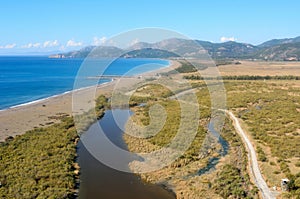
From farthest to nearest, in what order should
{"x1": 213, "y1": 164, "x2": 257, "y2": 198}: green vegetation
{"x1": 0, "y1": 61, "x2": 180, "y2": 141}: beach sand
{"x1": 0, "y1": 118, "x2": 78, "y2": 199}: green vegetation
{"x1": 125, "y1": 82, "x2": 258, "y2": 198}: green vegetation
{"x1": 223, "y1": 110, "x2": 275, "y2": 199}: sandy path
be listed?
{"x1": 0, "y1": 61, "x2": 180, "y2": 141}: beach sand → {"x1": 125, "y1": 82, "x2": 258, "y2": 198}: green vegetation → {"x1": 0, "y1": 118, "x2": 78, "y2": 199}: green vegetation → {"x1": 223, "y1": 110, "x2": 275, "y2": 199}: sandy path → {"x1": 213, "y1": 164, "x2": 257, "y2": 198}: green vegetation

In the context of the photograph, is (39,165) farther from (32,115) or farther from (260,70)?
(260,70)

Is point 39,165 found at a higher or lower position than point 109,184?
higher

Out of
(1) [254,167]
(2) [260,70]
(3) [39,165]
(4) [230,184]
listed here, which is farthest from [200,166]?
(2) [260,70]

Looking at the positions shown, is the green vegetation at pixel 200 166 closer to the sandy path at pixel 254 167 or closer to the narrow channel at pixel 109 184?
the sandy path at pixel 254 167

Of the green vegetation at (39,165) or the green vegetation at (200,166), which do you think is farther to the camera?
the green vegetation at (200,166)

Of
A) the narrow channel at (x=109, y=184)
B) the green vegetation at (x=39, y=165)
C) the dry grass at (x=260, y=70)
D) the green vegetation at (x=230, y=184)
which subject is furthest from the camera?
the dry grass at (x=260, y=70)

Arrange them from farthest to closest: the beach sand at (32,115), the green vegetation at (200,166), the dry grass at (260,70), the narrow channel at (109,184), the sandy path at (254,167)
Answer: the dry grass at (260,70) < the beach sand at (32,115) < the narrow channel at (109,184) < the green vegetation at (200,166) < the sandy path at (254,167)

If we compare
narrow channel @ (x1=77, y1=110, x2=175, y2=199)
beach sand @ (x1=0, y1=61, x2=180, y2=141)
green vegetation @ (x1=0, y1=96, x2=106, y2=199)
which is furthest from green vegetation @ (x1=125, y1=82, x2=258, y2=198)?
beach sand @ (x1=0, y1=61, x2=180, y2=141)

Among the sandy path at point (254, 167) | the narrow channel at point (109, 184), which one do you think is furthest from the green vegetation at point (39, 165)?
the sandy path at point (254, 167)

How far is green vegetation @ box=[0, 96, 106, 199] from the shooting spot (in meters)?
20.9

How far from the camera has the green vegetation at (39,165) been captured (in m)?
20.9

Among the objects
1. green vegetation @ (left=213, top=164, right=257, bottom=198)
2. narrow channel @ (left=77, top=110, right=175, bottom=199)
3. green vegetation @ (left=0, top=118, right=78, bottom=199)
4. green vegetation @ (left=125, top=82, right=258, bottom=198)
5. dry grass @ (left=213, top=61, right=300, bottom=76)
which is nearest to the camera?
green vegetation @ (left=213, top=164, right=257, bottom=198)

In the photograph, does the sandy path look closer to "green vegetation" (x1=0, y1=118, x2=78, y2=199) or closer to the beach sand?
"green vegetation" (x1=0, y1=118, x2=78, y2=199)

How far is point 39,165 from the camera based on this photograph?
2538 cm
